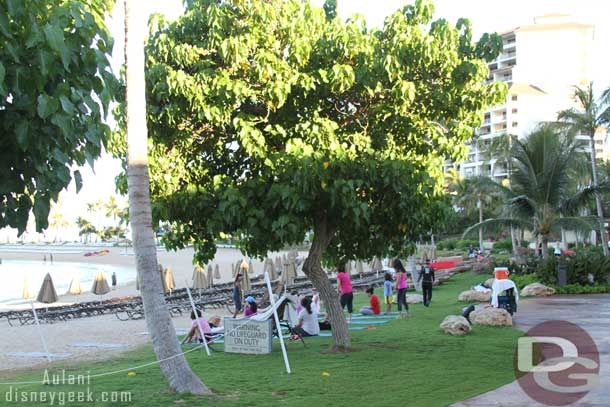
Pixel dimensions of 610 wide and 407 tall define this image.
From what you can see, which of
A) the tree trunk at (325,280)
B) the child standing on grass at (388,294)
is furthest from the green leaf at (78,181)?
the child standing on grass at (388,294)

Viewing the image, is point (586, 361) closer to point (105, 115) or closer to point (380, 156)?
point (380, 156)

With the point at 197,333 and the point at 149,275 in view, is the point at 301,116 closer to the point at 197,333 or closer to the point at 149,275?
the point at 149,275

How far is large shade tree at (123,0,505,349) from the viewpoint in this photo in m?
11.0

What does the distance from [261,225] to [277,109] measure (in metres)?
2.06

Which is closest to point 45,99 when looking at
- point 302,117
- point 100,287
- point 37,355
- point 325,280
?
point 302,117

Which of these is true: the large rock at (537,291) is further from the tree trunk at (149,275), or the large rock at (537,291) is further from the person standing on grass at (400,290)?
the tree trunk at (149,275)

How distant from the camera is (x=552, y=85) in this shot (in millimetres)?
108688

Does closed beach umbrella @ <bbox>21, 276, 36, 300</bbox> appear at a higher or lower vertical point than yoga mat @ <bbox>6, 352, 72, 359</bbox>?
higher

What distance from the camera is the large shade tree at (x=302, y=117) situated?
11039 millimetres

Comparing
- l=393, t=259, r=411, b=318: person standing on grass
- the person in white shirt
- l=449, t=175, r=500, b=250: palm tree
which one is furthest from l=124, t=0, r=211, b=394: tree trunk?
l=449, t=175, r=500, b=250: palm tree

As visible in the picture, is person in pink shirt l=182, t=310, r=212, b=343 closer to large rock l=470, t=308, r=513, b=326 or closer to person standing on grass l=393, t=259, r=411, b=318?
large rock l=470, t=308, r=513, b=326

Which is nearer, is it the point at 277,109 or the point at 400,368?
the point at 400,368

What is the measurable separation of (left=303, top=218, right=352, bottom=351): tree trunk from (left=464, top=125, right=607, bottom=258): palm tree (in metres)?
16.4

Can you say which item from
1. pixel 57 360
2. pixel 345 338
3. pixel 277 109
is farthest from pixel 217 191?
pixel 57 360
